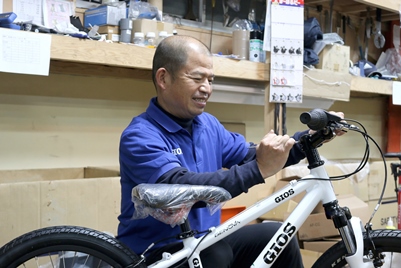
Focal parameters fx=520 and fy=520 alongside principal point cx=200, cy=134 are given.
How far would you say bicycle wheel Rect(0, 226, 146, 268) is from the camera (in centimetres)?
118

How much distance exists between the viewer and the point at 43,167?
2119 millimetres

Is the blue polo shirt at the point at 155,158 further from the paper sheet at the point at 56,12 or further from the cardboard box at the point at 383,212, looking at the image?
the cardboard box at the point at 383,212

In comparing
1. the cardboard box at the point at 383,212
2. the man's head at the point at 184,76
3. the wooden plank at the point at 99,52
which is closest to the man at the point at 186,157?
the man's head at the point at 184,76

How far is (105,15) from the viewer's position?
1950mm

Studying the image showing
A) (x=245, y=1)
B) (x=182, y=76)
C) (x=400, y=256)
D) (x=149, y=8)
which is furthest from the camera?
(x=245, y=1)

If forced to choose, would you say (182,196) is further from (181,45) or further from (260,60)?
(260,60)

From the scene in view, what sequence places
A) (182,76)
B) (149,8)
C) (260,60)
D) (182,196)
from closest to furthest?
(182,196) < (182,76) < (149,8) < (260,60)

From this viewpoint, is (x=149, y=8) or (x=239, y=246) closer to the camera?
(x=239, y=246)

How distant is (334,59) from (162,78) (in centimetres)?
135

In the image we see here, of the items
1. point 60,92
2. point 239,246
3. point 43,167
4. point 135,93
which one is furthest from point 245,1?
point 239,246

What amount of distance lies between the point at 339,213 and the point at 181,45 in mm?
610

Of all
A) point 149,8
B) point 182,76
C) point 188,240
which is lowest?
point 188,240

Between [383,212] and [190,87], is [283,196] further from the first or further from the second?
[383,212]

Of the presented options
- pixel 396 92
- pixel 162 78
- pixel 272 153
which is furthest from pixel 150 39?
pixel 396 92
